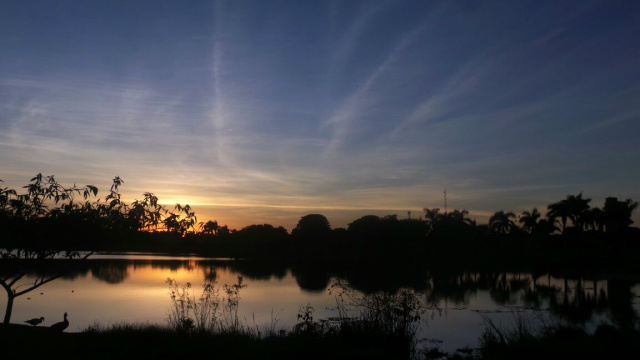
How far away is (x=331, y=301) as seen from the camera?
114ft

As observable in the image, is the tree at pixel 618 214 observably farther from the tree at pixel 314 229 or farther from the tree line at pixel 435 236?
the tree at pixel 314 229

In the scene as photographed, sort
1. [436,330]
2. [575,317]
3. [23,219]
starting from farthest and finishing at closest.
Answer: [575,317] < [436,330] < [23,219]

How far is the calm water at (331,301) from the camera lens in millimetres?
26719

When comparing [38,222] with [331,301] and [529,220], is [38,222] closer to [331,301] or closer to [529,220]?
[331,301]

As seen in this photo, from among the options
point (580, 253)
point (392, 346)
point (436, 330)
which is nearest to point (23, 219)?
point (392, 346)

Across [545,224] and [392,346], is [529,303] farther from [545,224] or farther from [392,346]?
[545,224]

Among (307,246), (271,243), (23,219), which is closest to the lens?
(23,219)

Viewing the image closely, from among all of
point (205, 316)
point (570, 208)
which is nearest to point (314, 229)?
point (570, 208)

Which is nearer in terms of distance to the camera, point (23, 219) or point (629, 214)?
point (23, 219)

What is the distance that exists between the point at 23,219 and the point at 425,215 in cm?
9575

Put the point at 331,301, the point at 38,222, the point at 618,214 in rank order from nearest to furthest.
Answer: the point at 38,222 < the point at 331,301 < the point at 618,214

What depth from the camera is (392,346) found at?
15.4m

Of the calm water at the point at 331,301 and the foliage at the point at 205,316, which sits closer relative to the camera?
the foliage at the point at 205,316

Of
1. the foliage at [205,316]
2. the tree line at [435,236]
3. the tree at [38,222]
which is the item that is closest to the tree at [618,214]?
the tree line at [435,236]
